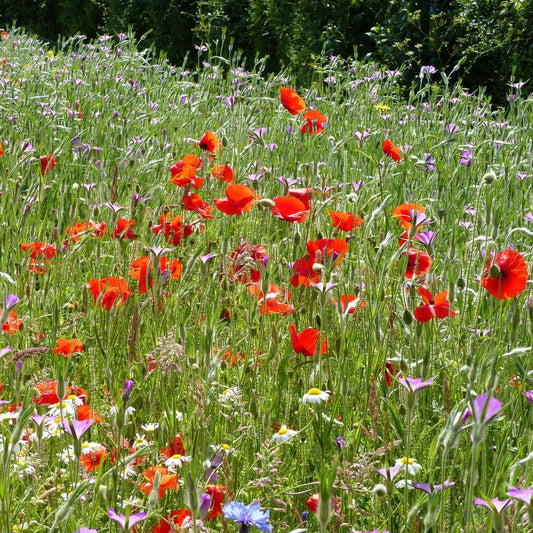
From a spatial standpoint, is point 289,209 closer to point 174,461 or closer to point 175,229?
point 175,229

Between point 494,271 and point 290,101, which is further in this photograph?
point 290,101

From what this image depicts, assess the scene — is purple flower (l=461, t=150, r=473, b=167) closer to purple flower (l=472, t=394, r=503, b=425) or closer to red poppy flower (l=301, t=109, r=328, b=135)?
red poppy flower (l=301, t=109, r=328, b=135)

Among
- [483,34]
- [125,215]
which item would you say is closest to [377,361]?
[125,215]

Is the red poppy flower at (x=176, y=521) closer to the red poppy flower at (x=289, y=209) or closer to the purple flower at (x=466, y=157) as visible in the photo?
the red poppy flower at (x=289, y=209)

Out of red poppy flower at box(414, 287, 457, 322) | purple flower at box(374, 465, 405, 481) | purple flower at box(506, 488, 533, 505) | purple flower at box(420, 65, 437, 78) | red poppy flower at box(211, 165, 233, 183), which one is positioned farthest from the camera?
purple flower at box(420, 65, 437, 78)

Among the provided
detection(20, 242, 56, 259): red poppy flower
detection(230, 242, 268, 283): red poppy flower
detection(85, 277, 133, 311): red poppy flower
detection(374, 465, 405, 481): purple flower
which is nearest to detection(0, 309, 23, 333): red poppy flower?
detection(85, 277, 133, 311): red poppy flower

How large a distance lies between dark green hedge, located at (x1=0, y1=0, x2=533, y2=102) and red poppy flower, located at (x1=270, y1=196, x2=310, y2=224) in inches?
140

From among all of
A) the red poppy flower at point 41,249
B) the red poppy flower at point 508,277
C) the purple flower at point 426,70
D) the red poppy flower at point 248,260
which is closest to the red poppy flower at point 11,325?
the red poppy flower at point 41,249

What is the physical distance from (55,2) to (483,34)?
32.6 feet

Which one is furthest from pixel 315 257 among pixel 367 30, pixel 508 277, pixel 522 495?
pixel 367 30

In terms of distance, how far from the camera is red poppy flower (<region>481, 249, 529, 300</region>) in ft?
4.40

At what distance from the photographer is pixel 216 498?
3.88ft

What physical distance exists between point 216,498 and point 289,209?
30.8 inches

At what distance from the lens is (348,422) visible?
157 centimetres
